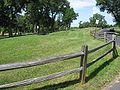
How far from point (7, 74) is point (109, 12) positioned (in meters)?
60.2

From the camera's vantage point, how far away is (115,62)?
607 inches

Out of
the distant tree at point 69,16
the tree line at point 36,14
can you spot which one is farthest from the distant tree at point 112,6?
the distant tree at point 69,16

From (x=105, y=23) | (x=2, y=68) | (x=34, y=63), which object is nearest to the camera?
(x=2, y=68)

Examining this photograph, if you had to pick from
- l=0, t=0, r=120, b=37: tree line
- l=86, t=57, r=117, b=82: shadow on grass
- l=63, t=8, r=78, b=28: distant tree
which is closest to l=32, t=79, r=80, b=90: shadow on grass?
l=86, t=57, r=117, b=82: shadow on grass

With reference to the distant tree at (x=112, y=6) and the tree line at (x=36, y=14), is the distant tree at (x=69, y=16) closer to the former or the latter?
the tree line at (x=36, y=14)

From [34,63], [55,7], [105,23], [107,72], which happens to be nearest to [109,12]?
[55,7]

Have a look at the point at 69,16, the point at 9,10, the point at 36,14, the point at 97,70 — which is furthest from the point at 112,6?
the point at 97,70

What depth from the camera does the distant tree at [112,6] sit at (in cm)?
6762

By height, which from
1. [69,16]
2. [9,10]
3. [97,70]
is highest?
[9,10]

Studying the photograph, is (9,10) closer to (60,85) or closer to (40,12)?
(40,12)

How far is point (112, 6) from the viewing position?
2687 inches

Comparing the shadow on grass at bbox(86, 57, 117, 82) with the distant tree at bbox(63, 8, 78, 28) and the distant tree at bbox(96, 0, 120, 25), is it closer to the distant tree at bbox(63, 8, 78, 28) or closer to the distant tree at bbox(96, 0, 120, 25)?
the distant tree at bbox(96, 0, 120, 25)

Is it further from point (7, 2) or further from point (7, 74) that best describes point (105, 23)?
point (7, 74)

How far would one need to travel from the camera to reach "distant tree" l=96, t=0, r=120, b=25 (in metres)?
67.6
